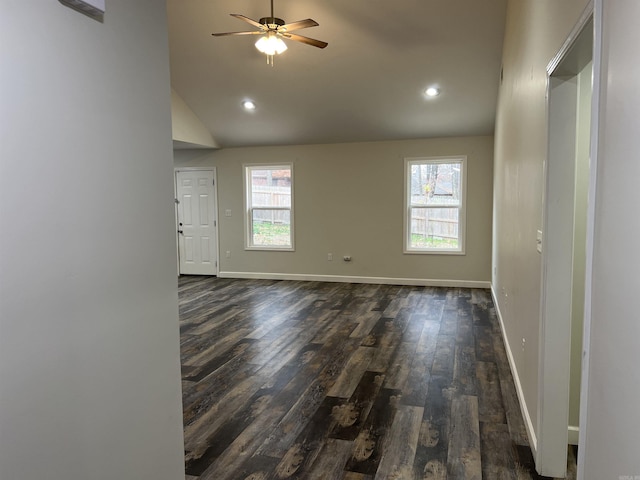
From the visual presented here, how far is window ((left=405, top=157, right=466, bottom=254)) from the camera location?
23.7ft

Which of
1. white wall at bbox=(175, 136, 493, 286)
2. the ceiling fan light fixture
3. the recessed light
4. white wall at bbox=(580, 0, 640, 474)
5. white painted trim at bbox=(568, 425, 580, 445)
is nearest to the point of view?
white wall at bbox=(580, 0, 640, 474)

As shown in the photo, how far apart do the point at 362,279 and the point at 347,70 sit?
3.44 metres

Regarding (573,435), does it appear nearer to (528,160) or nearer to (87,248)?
(528,160)

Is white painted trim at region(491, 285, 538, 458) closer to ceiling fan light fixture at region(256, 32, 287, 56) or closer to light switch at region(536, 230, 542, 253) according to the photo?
light switch at region(536, 230, 542, 253)

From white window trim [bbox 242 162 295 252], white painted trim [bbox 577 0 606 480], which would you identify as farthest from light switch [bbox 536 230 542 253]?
white window trim [bbox 242 162 295 252]

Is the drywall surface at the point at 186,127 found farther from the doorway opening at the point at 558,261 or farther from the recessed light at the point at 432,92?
the doorway opening at the point at 558,261

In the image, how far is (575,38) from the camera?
5.18 ft

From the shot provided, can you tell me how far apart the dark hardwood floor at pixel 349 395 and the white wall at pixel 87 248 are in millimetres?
947

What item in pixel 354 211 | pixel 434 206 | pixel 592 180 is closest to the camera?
pixel 592 180

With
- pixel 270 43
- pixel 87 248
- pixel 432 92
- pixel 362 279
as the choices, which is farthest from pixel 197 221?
pixel 87 248

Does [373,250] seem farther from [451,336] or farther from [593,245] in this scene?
[593,245]

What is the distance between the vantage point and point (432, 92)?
604 centimetres

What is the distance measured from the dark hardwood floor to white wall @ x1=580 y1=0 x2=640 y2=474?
130 centimetres

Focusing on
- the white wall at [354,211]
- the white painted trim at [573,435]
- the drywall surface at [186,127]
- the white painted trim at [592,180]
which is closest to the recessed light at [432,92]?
the white wall at [354,211]
